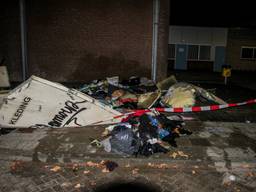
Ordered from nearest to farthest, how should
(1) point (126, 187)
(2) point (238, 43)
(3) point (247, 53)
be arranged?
(1) point (126, 187), (2) point (238, 43), (3) point (247, 53)

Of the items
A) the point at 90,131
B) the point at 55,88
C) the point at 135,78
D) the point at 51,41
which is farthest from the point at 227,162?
the point at 51,41

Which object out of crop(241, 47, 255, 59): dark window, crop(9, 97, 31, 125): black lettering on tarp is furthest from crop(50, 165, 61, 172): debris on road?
crop(241, 47, 255, 59): dark window

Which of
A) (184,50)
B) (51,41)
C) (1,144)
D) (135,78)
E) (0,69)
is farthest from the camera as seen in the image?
(184,50)

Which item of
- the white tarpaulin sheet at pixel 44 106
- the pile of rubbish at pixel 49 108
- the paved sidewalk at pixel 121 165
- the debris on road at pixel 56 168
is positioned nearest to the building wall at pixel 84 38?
the pile of rubbish at pixel 49 108

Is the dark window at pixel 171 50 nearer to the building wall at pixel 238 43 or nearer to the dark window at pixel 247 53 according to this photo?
the building wall at pixel 238 43

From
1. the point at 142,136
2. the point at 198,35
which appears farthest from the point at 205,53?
the point at 142,136

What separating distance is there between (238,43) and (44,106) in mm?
21041

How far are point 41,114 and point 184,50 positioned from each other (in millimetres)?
18114

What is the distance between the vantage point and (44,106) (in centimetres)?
525

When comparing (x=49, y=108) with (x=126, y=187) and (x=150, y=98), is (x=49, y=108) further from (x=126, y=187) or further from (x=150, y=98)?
(x=150, y=98)

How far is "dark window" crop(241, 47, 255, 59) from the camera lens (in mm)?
21938

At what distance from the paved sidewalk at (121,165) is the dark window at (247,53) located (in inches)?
760

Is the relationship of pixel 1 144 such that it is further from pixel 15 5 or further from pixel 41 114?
pixel 15 5

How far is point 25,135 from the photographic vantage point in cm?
507
